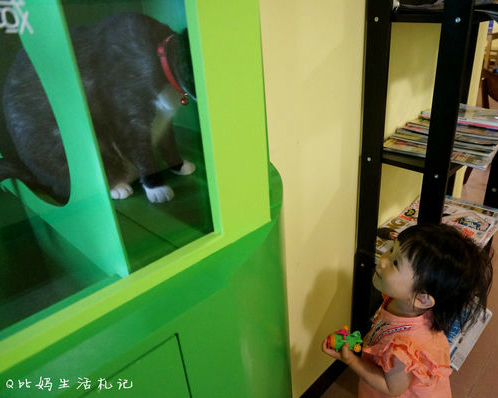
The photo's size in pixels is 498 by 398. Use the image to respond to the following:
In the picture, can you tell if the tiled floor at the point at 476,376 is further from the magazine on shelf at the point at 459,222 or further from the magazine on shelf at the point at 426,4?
the magazine on shelf at the point at 426,4

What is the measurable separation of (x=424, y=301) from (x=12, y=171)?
2.62 ft

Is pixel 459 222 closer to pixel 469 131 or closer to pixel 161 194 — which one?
pixel 469 131

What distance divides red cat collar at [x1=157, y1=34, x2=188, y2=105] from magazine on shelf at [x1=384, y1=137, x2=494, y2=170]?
75 cm

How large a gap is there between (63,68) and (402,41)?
3.28ft

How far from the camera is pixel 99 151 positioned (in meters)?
0.38

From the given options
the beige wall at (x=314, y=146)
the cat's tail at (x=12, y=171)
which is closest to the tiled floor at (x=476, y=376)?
the beige wall at (x=314, y=146)

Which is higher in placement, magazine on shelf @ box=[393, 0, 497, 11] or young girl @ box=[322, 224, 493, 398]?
magazine on shelf @ box=[393, 0, 497, 11]

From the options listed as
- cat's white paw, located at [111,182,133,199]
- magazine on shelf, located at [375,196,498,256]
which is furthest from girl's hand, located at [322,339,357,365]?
cat's white paw, located at [111,182,133,199]

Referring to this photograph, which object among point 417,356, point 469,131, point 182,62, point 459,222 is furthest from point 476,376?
point 182,62

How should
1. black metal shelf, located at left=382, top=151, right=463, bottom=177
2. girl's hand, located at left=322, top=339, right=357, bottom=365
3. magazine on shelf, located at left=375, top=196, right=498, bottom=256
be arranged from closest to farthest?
girl's hand, located at left=322, top=339, right=357, bottom=365, black metal shelf, located at left=382, top=151, right=463, bottom=177, magazine on shelf, located at left=375, top=196, right=498, bottom=256

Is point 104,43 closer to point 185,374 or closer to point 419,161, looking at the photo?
point 185,374

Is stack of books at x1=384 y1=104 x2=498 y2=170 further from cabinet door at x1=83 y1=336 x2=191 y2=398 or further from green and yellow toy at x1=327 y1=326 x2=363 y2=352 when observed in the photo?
cabinet door at x1=83 y1=336 x2=191 y2=398

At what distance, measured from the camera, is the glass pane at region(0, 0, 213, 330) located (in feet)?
1.24

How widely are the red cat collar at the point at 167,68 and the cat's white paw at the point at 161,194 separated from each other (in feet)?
0.41
